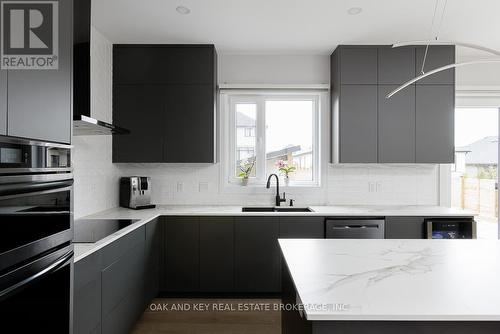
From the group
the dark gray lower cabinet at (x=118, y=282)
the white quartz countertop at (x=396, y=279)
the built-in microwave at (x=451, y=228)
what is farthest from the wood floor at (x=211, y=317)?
the built-in microwave at (x=451, y=228)

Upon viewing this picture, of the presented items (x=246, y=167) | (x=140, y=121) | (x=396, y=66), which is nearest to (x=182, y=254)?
(x=246, y=167)

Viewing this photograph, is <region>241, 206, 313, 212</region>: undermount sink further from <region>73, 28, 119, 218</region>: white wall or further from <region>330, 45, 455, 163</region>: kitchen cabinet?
<region>73, 28, 119, 218</region>: white wall

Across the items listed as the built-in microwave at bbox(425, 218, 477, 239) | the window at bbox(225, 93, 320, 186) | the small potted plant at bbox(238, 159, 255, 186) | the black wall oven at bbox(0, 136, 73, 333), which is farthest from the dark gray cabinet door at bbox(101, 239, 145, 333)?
the built-in microwave at bbox(425, 218, 477, 239)

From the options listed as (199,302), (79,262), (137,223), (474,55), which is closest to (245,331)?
(199,302)

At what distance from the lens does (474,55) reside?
136 inches

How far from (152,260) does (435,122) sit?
10.3ft

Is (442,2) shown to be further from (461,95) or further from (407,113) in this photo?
(461,95)

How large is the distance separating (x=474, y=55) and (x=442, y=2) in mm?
1499

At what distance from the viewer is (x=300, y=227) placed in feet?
9.56

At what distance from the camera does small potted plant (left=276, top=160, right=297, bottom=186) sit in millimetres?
3514

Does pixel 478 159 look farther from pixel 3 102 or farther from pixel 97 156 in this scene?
pixel 3 102

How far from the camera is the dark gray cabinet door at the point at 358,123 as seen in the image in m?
3.17

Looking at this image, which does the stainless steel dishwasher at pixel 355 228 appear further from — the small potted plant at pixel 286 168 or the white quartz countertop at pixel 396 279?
the white quartz countertop at pixel 396 279

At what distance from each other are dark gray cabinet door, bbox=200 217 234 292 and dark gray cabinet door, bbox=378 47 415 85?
217 centimetres
